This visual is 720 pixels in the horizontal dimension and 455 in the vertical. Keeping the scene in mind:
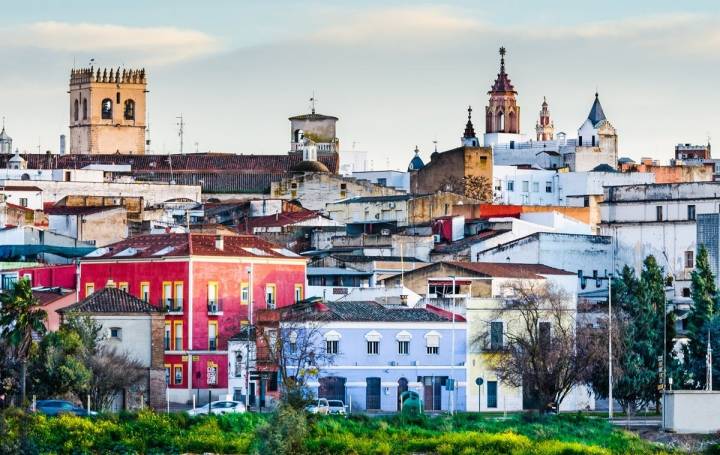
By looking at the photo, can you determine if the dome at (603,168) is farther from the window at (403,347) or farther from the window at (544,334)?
the window at (403,347)

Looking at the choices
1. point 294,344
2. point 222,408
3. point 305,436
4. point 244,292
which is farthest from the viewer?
point 244,292

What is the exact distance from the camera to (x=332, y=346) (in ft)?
279

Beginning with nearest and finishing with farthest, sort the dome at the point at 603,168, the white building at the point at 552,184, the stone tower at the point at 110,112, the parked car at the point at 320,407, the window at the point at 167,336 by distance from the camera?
the parked car at the point at 320,407
the window at the point at 167,336
the white building at the point at 552,184
the dome at the point at 603,168
the stone tower at the point at 110,112

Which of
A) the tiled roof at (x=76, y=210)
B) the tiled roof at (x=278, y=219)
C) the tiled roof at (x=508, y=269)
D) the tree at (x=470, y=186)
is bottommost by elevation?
the tiled roof at (x=508, y=269)

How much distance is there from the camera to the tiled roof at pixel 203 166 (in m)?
134

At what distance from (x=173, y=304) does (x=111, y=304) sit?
12.2ft

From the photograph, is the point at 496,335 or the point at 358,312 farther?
the point at 496,335

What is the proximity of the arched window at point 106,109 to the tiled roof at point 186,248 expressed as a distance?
65.8 metres

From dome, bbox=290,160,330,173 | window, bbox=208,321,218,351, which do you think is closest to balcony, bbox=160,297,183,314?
window, bbox=208,321,218,351

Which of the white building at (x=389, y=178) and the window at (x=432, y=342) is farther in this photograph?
the white building at (x=389, y=178)

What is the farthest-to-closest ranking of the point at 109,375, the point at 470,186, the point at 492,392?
the point at 470,186 < the point at 492,392 < the point at 109,375

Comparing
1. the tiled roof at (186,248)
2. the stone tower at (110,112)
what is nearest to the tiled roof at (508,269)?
the tiled roof at (186,248)

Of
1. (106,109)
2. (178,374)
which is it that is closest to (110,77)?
(106,109)

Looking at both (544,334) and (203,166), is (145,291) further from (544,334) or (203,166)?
(203,166)
